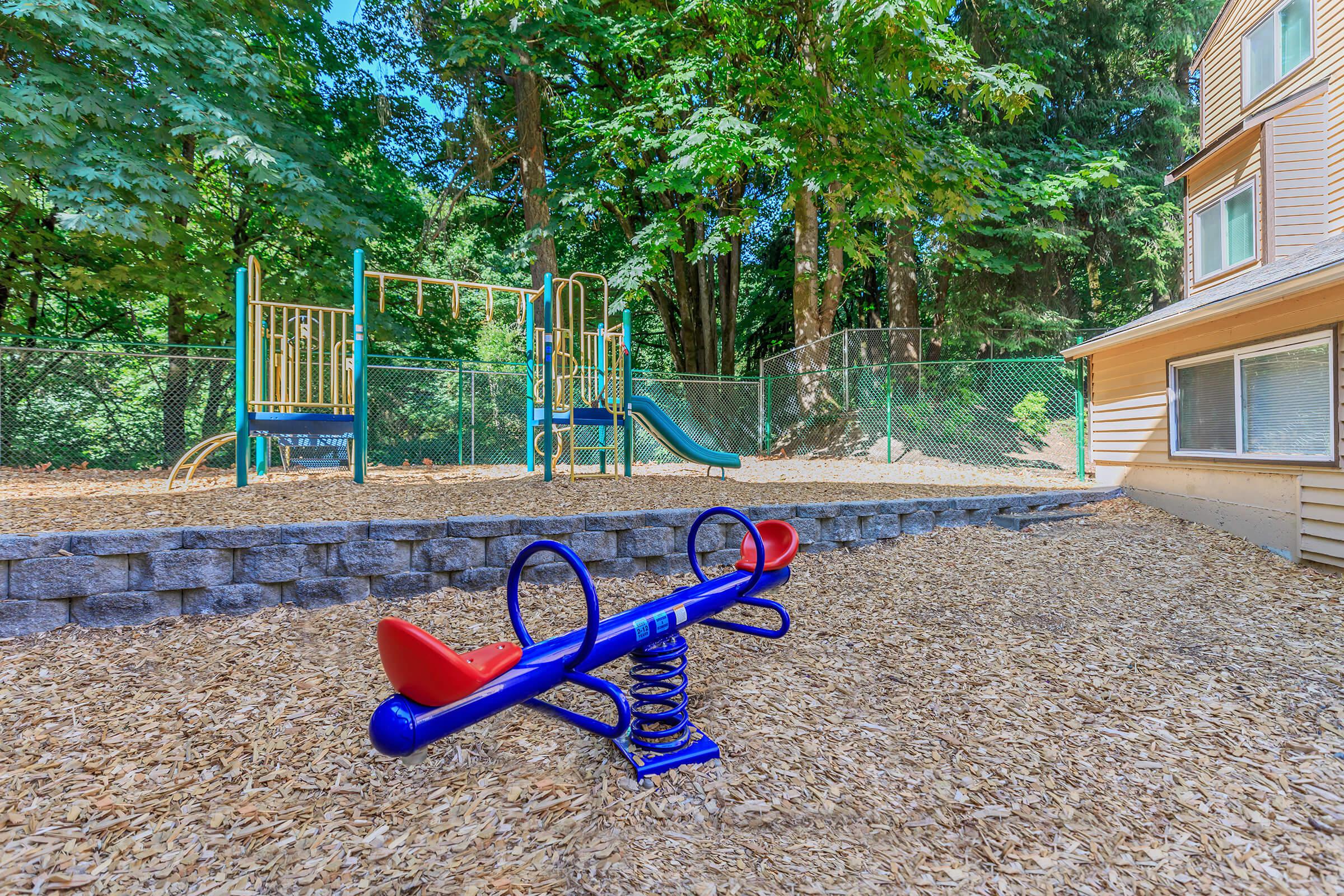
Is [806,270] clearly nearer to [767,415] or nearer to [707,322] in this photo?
[767,415]

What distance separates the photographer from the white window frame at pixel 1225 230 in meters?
8.30

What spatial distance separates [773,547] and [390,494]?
3004 millimetres

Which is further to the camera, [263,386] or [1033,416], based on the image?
[1033,416]

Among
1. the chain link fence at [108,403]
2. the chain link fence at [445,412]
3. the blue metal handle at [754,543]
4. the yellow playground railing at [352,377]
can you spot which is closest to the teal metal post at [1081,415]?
the yellow playground railing at [352,377]

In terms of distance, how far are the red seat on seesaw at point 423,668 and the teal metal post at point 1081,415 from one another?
9068 mm

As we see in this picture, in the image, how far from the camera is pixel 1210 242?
9.53 m

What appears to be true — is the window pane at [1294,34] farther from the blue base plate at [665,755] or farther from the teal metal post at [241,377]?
the teal metal post at [241,377]

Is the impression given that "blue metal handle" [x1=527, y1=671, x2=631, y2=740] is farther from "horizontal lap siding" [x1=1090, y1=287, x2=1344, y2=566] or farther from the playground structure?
"horizontal lap siding" [x1=1090, y1=287, x2=1344, y2=566]

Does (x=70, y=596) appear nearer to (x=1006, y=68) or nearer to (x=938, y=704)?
(x=938, y=704)

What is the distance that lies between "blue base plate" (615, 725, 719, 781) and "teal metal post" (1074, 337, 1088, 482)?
8242 millimetres

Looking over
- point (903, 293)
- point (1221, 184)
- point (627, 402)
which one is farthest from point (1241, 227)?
point (627, 402)

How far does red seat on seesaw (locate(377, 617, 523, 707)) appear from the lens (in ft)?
5.22

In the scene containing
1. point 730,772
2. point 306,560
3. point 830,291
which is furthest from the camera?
point 830,291

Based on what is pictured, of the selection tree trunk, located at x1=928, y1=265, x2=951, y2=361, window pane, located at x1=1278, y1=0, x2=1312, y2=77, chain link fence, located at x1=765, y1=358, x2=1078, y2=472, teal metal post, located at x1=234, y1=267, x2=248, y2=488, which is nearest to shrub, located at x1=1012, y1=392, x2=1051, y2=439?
chain link fence, located at x1=765, y1=358, x2=1078, y2=472
